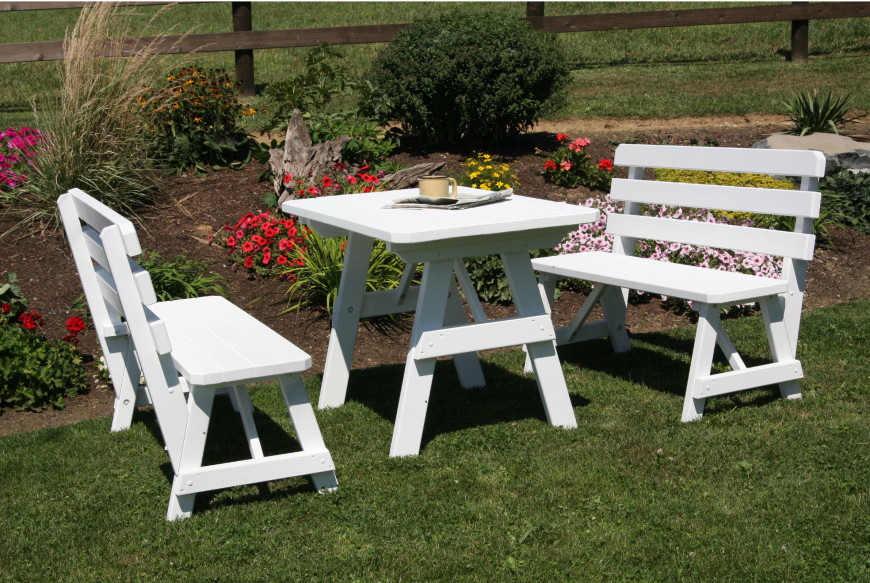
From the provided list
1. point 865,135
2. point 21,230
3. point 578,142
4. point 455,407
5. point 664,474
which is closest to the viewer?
point 664,474

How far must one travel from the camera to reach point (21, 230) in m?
6.03

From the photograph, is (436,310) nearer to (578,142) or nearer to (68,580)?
(68,580)

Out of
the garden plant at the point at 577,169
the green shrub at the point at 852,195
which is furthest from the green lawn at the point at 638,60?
the green shrub at the point at 852,195

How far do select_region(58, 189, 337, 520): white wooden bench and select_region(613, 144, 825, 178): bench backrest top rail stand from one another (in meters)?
2.26

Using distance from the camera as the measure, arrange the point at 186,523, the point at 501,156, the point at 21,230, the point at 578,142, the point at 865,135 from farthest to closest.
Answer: the point at 865,135
the point at 501,156
the point at 578,142
the point at 21,230
the point at 186,523

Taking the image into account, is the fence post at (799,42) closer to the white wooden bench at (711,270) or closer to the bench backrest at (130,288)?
the white wooden bench at (711,270)

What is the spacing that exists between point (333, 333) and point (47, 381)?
55.0 inches

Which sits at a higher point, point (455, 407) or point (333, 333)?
point (333, 333)

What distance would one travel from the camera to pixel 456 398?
421 cm

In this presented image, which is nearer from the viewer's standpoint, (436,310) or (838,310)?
(436,310)

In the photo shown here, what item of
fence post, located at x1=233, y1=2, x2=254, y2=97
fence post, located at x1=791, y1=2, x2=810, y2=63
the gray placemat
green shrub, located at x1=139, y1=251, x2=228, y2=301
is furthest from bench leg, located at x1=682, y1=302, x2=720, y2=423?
fence post, located at x1=791, y1=2, x2=810, y2=63

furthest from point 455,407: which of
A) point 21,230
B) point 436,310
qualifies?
point 21,230

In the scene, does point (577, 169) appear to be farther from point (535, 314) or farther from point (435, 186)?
point (535, 314)

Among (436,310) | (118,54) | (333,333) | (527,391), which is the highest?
(118,54)
